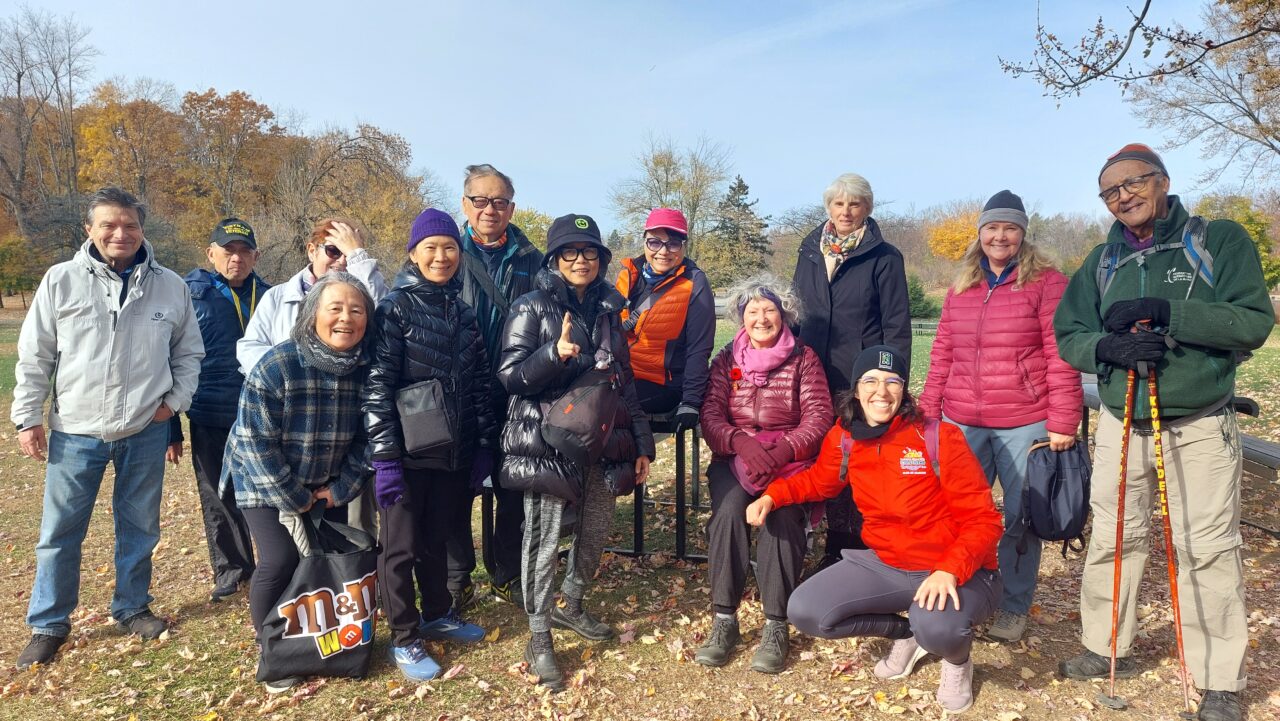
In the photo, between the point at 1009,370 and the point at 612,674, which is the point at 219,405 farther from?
the point at 1009,370

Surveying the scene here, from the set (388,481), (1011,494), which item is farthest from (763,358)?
(388,481)

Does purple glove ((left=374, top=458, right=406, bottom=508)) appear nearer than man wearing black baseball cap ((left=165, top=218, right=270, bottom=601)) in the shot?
Yes

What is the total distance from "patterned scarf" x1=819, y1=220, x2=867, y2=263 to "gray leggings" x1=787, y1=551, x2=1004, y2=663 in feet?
6.14

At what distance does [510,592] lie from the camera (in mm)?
4719

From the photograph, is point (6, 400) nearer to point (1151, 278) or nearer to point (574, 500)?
point (574, 500)

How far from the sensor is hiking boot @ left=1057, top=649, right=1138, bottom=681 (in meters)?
3.69

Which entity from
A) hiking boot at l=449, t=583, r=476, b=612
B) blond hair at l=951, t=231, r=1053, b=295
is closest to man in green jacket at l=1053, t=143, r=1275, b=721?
blond hair at l=951, t=231, r=1053, b=295

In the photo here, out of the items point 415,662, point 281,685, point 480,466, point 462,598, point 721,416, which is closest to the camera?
point 281,685

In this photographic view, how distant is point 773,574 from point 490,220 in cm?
271

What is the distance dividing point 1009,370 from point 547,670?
9.69ft

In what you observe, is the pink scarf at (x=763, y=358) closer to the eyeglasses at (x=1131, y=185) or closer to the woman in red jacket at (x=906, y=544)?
the woman in red jacket at (x=906, y=544)

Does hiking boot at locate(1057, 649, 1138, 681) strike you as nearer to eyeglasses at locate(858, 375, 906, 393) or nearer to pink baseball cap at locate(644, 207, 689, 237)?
eyeglasses at locate(858, 375, 906, 393)

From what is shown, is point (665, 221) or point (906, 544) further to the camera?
point (665, 221)

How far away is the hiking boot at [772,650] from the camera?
149 inches
